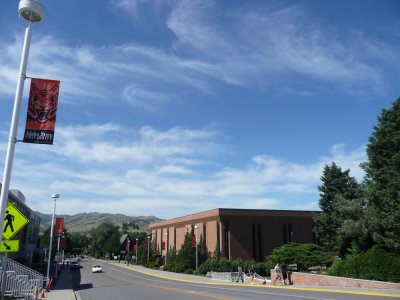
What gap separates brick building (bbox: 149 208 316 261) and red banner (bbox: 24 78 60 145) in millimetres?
54364

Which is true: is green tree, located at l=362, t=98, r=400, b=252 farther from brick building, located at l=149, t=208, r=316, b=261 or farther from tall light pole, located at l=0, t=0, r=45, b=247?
brick building, located at l=149, t=208, r=316, b=261

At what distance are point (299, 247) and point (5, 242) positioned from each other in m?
39.4

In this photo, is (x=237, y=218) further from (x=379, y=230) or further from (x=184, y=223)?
(x=379, y=230)

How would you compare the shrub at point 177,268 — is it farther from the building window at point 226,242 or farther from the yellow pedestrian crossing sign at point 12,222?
the yellow pedestrian crossing sign at point 12,222

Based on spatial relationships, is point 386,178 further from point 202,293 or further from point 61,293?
point 61,293

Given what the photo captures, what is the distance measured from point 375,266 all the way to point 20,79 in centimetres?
2435

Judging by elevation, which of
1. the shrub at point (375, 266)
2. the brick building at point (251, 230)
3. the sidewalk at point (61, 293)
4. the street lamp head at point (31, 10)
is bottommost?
the sidewalk at point (61, 293)

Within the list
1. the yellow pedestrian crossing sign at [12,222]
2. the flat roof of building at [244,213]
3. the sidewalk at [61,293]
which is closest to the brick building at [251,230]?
the flat roof of building at [244,213]

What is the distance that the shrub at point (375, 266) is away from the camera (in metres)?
24.8

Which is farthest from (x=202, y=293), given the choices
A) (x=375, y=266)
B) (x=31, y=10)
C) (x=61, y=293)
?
(x=31, y=10)

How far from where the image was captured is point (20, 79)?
1023cm

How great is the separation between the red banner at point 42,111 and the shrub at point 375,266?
2301 centimetres

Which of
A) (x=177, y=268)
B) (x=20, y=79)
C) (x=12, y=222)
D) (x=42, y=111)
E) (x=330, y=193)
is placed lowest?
(x=177, y=268)

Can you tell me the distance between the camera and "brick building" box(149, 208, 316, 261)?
62.6 meters
